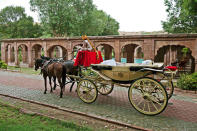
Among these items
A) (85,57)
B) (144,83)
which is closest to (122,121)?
(144,83)

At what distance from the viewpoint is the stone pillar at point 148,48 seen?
13211 millimetres

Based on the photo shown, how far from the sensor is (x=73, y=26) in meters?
25.6

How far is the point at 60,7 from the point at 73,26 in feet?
11.4

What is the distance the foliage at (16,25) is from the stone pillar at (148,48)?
93.0ft

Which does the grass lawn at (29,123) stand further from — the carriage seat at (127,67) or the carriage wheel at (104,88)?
the carriage wheel at (104,88)

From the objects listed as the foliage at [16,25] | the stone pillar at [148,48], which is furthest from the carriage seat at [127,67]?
the foliage at [16,25]

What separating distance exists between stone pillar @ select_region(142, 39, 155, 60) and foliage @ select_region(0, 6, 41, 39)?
28357mm

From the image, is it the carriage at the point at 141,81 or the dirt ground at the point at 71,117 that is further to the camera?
the carriage at the point at 141,81

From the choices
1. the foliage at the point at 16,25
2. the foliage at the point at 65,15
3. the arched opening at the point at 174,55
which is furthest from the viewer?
the foliage at the point at 16,25

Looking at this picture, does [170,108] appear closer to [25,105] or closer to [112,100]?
[112,100]

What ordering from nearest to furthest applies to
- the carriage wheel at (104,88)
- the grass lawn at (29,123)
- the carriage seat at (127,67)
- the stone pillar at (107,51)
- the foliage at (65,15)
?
the grass lawn at (29,123) → the carriage seat at (127,67) → the carriage wheel at (104,88) → the stone pillar at (107,51) → the foliage at (65,15)

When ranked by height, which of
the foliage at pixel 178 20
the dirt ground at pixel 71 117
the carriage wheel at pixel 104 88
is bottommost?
the dirt ground at pixel 71 117

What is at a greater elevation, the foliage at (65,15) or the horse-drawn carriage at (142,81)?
the foliage at (65,15)

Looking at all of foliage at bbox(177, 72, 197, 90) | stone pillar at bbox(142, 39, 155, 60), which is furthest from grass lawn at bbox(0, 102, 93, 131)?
stone pillar at bbox(142, 39, 155, 60)
